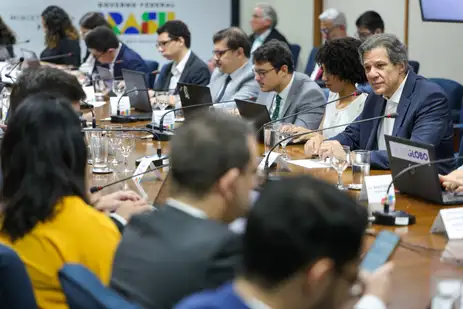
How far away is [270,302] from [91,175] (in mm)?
2399

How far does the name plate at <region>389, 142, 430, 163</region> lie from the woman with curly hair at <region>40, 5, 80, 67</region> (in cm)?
586

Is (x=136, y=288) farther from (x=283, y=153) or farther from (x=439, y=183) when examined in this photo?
(x=283, y=153)

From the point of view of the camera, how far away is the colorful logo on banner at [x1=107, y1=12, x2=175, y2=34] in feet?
32.7

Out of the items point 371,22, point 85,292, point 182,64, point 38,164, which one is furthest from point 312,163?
point 371,22

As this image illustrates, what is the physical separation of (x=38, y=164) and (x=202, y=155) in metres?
0.53

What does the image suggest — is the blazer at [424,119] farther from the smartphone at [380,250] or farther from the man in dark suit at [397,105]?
the smartphone at [380,250]

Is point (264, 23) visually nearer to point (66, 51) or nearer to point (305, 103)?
point (66, 51)

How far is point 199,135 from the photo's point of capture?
1.71m

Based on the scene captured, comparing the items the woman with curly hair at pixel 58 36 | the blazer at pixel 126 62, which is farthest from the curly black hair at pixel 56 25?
the blazer at pixel 126 62

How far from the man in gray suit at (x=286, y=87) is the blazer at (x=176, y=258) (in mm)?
2917

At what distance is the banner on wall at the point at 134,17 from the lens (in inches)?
390

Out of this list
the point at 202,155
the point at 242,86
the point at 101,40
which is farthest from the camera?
the point at 101,40

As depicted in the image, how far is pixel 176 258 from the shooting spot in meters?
1.61

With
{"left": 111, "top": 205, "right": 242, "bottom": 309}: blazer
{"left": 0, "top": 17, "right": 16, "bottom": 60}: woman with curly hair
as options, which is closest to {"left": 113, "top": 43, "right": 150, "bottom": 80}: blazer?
{"left": 0, "top": 17, "right": 16, "bottom": 60}: woman with curly hair
